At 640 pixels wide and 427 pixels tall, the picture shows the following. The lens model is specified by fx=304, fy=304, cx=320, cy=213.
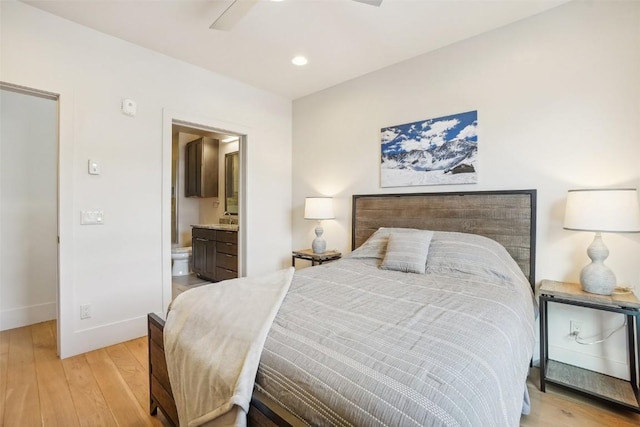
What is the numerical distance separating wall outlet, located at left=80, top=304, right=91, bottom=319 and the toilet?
2480mm

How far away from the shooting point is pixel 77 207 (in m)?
2.38

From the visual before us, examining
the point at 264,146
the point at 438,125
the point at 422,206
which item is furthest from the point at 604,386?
the point at 264,146

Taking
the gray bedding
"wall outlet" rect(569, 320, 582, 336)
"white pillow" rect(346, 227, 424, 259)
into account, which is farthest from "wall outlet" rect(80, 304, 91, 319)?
"wall outlet" rect(569, 320, 582, 336)

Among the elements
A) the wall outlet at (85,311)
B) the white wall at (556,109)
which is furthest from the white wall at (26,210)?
the white wall at (556,109)

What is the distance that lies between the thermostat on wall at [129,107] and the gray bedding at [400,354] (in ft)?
7.06

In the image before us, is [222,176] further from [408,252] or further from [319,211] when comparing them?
[408,252]

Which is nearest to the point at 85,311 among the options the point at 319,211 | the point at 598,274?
the point at 319,211

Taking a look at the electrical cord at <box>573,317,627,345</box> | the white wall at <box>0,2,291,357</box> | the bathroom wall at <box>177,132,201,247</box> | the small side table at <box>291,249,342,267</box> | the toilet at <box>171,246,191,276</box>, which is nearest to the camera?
the electrical cord at <box>573,317,627,345</box>

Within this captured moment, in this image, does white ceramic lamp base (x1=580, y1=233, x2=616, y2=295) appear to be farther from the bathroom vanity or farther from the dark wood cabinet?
the dark wood cabinet

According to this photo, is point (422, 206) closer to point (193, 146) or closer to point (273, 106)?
point (273, 106)

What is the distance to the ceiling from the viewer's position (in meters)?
2.17

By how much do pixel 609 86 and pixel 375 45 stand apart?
1.70 m

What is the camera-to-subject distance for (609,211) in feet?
5.71

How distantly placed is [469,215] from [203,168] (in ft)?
14.0
